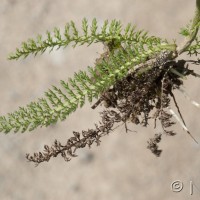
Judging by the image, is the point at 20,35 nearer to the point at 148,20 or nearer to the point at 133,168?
the point at 148,20

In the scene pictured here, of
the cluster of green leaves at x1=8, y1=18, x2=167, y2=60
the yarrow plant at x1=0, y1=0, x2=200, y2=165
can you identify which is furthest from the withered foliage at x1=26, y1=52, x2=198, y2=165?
the cluster of green leaves at x1=8, y1=18, x2=167, y2=60

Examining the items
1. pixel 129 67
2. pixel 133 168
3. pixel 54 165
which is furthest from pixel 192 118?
pixel 129 67

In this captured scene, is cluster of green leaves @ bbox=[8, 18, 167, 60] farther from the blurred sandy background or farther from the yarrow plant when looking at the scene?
the blurred sandy background

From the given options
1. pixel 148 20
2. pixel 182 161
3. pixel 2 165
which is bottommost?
pixel 182 161

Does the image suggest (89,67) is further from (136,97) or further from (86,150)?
(86,150)

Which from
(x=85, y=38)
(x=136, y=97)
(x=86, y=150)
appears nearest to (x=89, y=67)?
(x=85, y=38)

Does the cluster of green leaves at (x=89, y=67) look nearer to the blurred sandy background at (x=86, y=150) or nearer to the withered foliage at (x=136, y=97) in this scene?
the withered foliage at (x=136, y=97)

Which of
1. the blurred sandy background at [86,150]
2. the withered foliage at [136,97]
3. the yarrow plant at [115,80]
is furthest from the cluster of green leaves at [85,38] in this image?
the blurred sandy background at [86,150]
